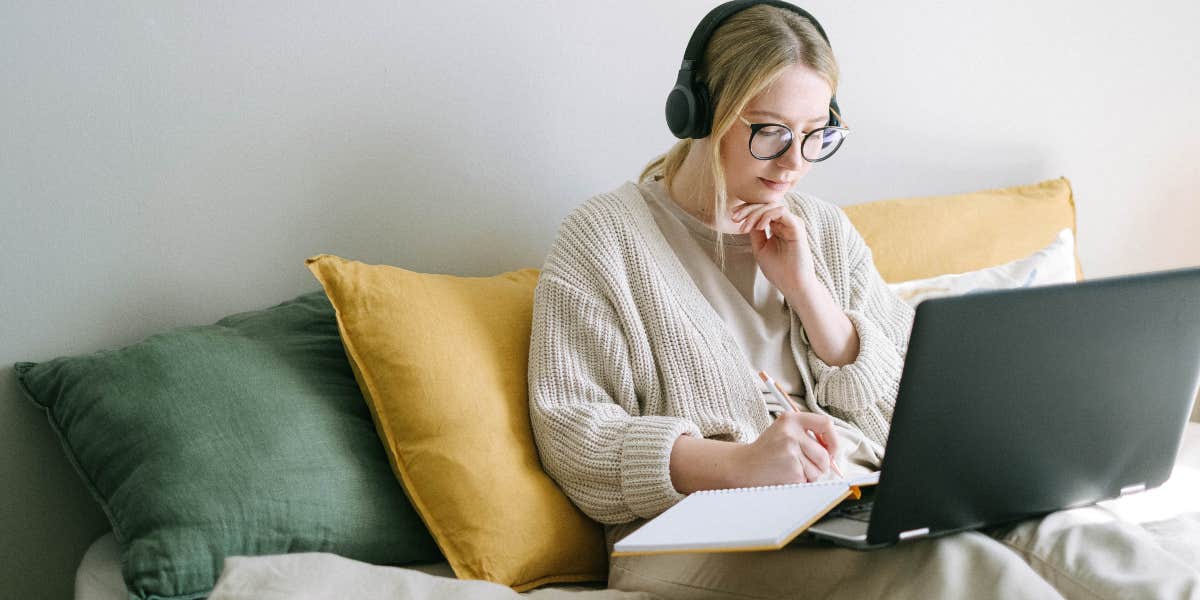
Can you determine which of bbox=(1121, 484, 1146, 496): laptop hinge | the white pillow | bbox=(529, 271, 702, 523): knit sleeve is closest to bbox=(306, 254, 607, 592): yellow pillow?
bbox=(529, 271, 702, 523): knit sleeve

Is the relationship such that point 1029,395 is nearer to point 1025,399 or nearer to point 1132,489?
point 1025,399

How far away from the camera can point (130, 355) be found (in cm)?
134

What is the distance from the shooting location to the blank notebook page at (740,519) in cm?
99

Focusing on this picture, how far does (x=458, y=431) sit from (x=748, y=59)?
1.98ft

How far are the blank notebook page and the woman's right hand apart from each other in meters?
0.10

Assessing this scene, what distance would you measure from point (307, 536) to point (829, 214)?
875 millimetres

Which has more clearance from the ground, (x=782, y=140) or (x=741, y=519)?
(x=782, y=140)

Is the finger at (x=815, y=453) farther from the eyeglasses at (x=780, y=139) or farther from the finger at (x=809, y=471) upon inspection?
the eyeglasses at (x=780, y=139)

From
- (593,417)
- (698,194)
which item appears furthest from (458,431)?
(698,194)

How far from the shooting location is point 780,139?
1.44 metres

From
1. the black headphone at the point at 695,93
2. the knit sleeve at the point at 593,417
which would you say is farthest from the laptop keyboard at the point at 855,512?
the black headphone at the point at 695,93

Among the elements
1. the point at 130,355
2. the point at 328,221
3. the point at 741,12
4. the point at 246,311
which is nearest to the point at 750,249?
the point at 741,12

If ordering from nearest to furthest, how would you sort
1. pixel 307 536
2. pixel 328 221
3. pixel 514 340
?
1. pixel 307 536
2. pixel 514 340
3. pixel 328 221

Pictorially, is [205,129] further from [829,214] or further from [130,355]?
[829,214]
